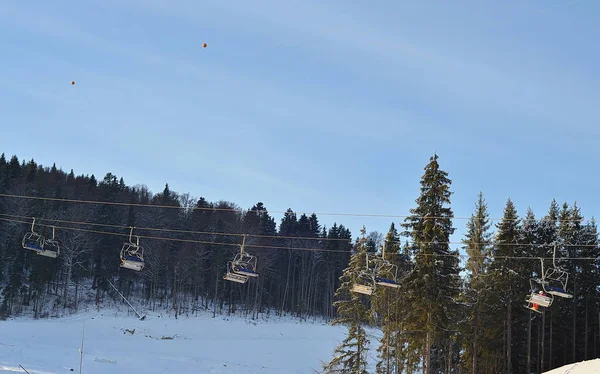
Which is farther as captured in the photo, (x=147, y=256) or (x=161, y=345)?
(x=147, y=256)

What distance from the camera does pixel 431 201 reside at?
31.1 m

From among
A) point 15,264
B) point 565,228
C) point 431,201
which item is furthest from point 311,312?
point 431,201

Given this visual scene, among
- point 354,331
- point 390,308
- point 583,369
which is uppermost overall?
point 390,308

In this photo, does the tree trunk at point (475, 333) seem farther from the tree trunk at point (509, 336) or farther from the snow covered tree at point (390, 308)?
the snow covered tree at point (390, 308)

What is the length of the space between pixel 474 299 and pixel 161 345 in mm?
27444

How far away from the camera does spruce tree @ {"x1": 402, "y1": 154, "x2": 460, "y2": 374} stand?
30594 mm

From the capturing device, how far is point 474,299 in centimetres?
3778

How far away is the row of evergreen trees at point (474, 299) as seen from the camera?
30.9 m

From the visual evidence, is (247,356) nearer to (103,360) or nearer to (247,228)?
(103,360)

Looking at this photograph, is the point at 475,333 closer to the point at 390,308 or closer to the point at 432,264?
the point at 390,308

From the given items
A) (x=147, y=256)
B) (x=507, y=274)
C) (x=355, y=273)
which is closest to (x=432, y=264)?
(x=355, y=273)

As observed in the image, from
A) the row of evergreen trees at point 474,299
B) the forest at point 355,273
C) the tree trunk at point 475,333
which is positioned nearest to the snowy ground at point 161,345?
the forest at point 355,273

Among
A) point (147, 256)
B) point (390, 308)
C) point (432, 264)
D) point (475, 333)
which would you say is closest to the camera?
point (432, 264)

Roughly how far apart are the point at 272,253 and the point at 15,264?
3499cm
